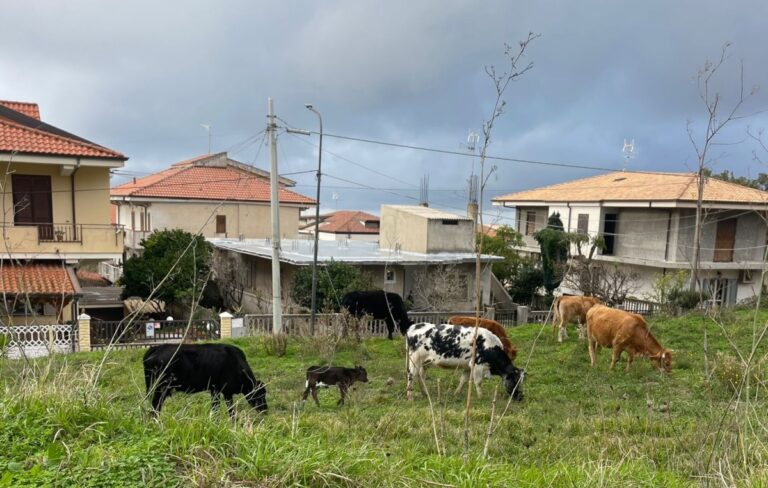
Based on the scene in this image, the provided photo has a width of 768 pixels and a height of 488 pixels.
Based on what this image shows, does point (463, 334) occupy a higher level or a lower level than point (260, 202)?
lower

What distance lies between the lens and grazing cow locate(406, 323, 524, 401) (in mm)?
8711

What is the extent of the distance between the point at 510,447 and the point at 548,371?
15.4 feet

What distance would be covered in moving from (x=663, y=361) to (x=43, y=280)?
54.0ft

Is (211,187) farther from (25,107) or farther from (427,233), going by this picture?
(427,233)

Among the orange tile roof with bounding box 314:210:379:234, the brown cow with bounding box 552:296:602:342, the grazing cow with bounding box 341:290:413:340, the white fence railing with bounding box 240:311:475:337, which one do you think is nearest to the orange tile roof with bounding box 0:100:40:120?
the white fence railing with bounding box 240:311:475:337

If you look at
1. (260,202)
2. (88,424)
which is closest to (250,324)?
(88,424)

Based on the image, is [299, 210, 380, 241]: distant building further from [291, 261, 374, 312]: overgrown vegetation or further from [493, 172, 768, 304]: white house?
[291, 261, 374, 312]: overgrown vegetation

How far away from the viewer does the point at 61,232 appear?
1731 centimetres

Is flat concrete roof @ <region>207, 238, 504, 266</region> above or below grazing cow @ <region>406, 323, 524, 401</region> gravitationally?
above

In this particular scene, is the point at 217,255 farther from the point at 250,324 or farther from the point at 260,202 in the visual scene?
the point at 250,324

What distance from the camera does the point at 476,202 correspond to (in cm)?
376

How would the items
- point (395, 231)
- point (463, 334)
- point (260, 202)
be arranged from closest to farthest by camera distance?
point (463, 334) → point (395, 231) → point (260, 202)

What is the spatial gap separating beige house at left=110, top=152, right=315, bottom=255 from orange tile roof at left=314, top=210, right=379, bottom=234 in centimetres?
2066

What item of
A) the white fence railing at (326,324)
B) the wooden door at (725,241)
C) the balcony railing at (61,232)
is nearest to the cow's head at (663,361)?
the white fence railing at (326,324)
